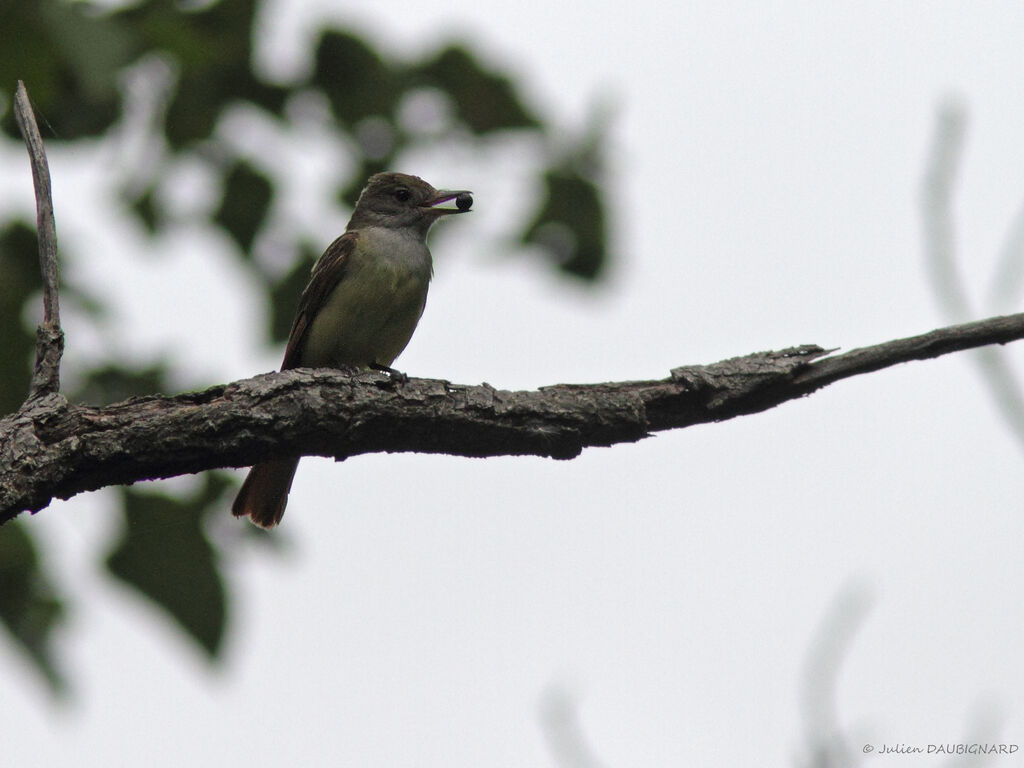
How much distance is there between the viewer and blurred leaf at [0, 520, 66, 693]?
4.41m

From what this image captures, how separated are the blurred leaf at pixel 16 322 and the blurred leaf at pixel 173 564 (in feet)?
1.59

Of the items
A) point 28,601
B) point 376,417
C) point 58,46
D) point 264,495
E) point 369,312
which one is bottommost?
point 376,417

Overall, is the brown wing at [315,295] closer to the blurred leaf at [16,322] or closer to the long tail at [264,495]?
the long tail at [264,495]

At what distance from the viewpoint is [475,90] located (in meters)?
5.23

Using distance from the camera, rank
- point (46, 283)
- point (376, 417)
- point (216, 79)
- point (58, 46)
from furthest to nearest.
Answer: point (216, 79) < point (58, 46) < point (376, 417) < point (46, 283)

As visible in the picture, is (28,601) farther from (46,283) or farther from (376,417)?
(376,417)

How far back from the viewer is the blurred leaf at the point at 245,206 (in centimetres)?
506

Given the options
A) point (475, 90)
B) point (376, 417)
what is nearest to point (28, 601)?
point (376, 417)

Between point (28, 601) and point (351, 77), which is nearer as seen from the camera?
point (28, 601)

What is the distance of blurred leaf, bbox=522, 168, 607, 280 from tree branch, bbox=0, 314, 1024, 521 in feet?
5.65

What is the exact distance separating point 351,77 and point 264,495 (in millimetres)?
1728

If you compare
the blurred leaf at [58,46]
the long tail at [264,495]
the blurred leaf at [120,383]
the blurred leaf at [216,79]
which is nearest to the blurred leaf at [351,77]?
the blurred leaf at [216,79]

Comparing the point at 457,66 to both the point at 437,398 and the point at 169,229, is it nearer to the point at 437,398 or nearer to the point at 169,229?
the point at 169,229

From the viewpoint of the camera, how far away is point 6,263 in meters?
4.59
